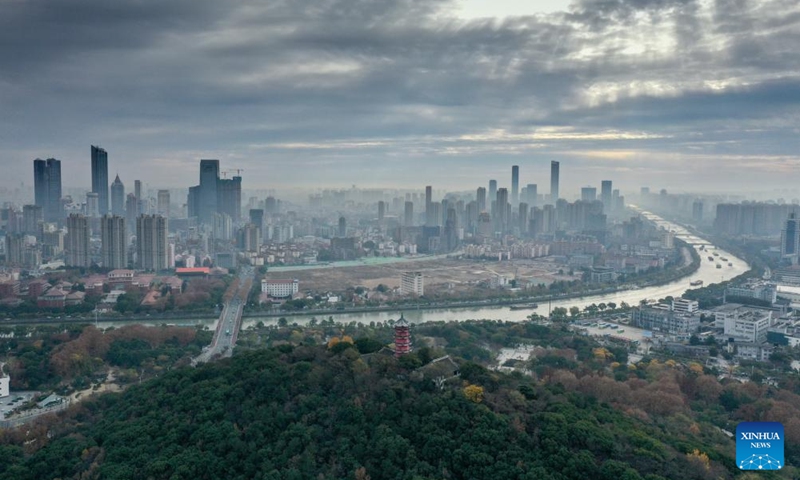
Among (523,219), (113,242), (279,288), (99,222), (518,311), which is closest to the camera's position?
(518,311)

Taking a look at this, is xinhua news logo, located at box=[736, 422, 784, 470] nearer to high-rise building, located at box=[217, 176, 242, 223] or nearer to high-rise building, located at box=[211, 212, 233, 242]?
high-rise building, located at box=[211, 212, 233, 242]

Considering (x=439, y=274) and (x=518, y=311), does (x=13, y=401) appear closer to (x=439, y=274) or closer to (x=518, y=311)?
(x=518, y=311)

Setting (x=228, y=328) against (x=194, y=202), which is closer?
→ (x=228, y=328)

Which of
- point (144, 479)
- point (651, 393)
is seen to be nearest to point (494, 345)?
point (651, 393)

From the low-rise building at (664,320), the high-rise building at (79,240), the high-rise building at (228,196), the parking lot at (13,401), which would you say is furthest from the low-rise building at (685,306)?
the high-rise building at (228,196)

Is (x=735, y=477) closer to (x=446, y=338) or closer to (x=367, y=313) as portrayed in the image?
(x=446, y=338)

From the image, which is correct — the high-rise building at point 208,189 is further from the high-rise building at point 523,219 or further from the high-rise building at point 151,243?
the high-rise building at point 523,219

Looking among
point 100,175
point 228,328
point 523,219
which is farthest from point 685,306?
point 100,175
